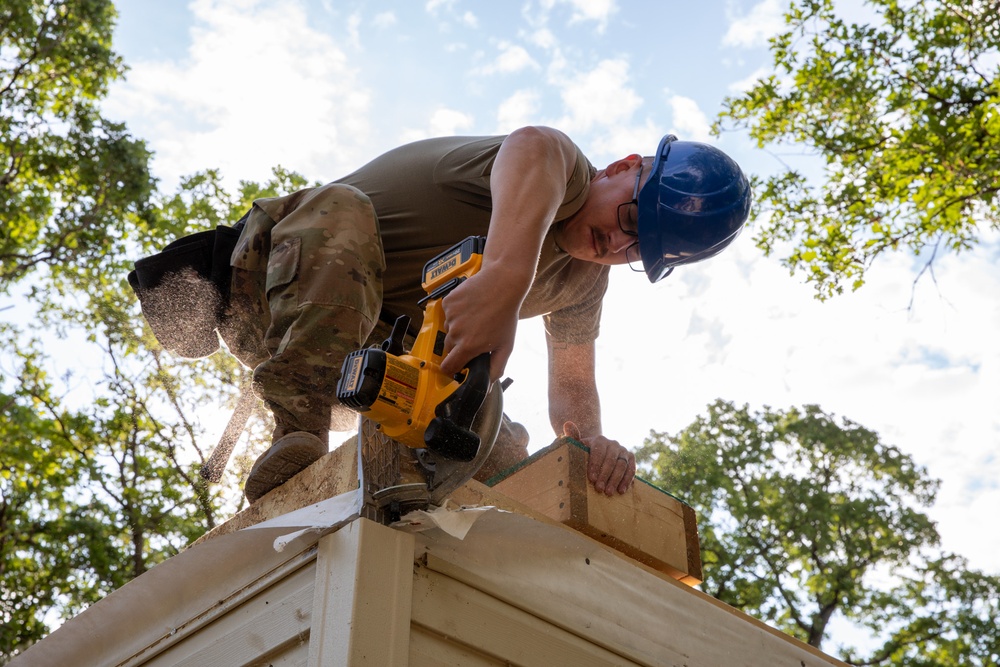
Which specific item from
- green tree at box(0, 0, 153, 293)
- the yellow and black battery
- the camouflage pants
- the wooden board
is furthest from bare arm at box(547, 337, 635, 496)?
green tree at box(0, 0, 153, 293)

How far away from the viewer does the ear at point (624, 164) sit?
286cm

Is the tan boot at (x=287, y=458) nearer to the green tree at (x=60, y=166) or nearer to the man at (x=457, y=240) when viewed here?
the man at (x=457, y=240)

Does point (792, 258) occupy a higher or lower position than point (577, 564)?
higher

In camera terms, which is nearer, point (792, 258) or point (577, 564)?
point (577, 564)

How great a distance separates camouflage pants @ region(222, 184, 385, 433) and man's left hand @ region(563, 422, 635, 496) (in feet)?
2.30

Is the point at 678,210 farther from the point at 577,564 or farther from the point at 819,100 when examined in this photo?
the point at 819,100

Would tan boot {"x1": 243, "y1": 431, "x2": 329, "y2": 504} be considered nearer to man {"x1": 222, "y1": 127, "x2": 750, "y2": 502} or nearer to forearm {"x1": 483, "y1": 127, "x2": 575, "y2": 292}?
man {"x1": 222, "y1": 127, "x2": 750, "y2": 502}

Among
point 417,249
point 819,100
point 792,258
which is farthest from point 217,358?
point 417,249

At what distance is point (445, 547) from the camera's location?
1762 mm

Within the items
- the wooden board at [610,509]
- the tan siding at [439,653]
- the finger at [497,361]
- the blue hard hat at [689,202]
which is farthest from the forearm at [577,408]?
the tan siding at [439,653]

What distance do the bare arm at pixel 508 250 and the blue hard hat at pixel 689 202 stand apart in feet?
1.62

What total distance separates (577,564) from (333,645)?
708 mm

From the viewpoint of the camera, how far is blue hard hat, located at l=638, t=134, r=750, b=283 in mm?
2715

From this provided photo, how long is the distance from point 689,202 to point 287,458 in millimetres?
1460
